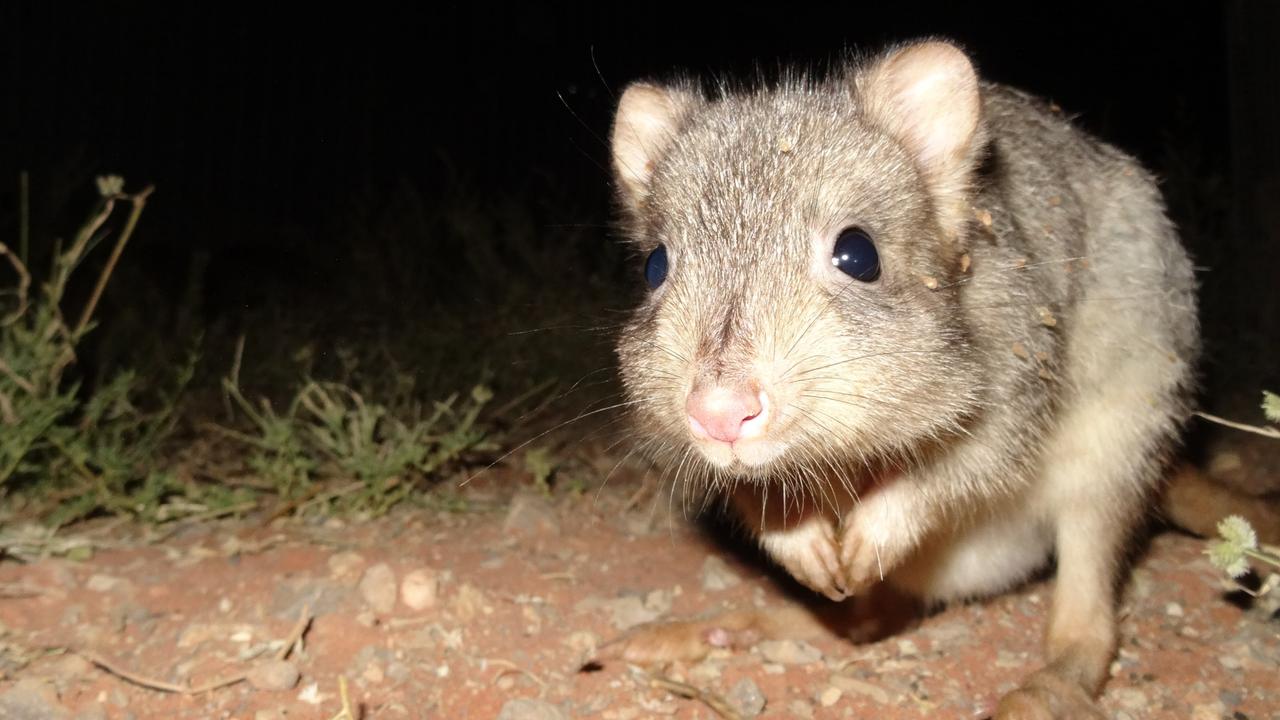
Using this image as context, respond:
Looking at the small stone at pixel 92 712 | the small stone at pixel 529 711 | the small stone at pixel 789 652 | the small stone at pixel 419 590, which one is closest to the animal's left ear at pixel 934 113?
the small stone at pixel 789 652

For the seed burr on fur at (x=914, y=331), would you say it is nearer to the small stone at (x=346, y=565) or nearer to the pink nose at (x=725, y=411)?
the pink nose at (x=725, y=411)

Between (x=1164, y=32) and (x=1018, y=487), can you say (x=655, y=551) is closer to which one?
(x=1018, y=487)

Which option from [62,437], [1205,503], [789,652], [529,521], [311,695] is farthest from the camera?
[62,437]

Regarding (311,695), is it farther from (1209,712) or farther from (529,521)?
(1209,712)

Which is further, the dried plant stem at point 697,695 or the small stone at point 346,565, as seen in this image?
the small stone at point 346,565

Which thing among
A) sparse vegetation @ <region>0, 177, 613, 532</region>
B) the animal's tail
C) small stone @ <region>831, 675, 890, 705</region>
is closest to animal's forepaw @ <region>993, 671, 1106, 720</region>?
small stone @ <region>831, 675, 890, 705</region>

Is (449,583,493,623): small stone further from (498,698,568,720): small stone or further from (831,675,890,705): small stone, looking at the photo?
(831,675,890,705): small stone

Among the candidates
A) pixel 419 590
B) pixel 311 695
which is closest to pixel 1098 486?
pixel 419 590
